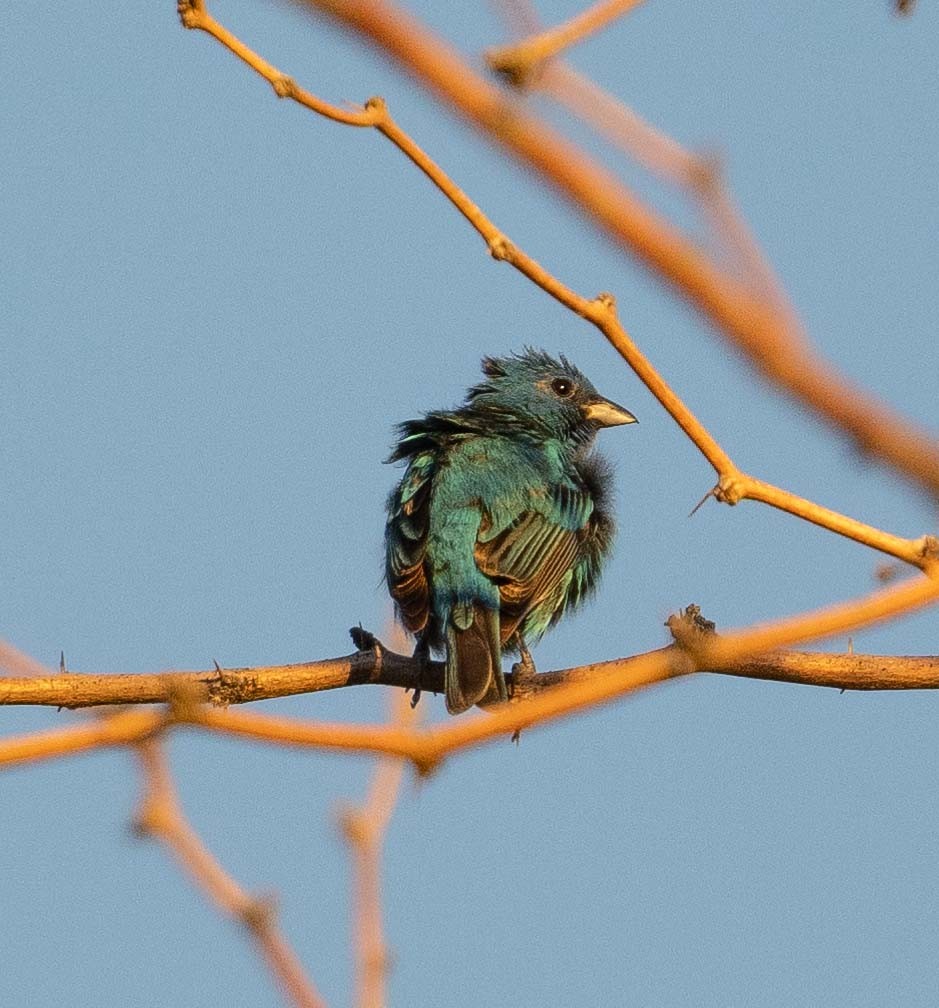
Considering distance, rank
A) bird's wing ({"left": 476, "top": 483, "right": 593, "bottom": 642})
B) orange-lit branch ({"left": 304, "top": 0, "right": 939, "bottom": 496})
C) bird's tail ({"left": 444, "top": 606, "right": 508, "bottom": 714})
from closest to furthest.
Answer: orange-lit branch ({"left": 304, "top": 0, "right": 939, "bottom": 496}), bird's tail ({"left": 444, "top": 606, "right": 508, "bottom": 714}), bird's wing ({"left": 476, "top": 483, "right": 593, "bottom": 642})

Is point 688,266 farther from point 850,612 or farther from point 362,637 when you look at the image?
point 362,637

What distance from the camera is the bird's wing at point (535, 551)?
643 centimetres

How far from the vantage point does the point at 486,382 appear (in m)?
8.49

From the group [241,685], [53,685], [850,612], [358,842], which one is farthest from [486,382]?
[850,612]

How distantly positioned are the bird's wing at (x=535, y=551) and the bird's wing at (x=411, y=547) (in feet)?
0.95

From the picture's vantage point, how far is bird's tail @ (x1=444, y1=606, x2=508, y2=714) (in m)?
5.96

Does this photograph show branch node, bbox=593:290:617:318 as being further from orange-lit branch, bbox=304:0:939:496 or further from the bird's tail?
the bird's tail

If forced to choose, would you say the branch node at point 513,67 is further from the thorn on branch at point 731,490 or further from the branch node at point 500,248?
the thorn on branch at point 731,490

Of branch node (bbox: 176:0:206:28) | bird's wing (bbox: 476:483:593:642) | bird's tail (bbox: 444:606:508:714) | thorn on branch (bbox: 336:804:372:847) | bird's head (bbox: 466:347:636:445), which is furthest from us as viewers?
bird's head (bbox: 466:347:636:445)

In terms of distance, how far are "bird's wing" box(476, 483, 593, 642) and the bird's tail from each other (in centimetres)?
17

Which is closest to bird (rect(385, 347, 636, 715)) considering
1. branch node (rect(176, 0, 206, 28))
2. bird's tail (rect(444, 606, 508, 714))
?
bird's tail (rect(444, 606, 508, 714))

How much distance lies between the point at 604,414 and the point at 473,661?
2.58m

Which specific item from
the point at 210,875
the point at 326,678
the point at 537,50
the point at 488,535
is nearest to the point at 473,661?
the point at 488,535

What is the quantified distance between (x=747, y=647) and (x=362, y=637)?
13.9 ft
